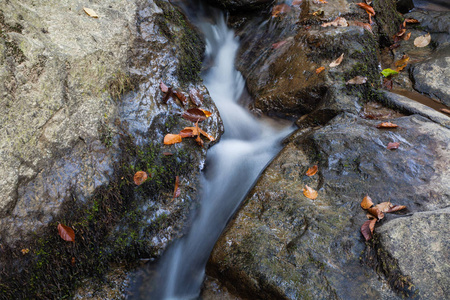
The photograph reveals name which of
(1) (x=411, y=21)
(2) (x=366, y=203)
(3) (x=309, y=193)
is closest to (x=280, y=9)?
(1) (x=411, y=21)

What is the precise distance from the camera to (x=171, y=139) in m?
3.91

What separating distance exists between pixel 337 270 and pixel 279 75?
3.48 meters

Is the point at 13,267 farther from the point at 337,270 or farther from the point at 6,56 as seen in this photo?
the point at 337,270

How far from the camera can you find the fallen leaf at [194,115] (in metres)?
4.25

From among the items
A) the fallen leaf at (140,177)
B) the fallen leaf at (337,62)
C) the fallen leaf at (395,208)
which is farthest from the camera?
the fallen leaf at (337,62)

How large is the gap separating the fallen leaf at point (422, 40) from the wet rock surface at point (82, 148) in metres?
5.20

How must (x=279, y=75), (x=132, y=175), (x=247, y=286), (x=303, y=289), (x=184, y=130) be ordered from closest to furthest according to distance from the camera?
(x=303, y=289) → (x=247, y=286) → (x=132, y=175) → (x=184, y=130) → (x=279, y=75)

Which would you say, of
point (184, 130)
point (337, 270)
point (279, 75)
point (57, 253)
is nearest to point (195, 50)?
point (279, 75)

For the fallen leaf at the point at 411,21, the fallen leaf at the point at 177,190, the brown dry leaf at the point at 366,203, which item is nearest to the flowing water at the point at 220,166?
the fallen leaf at the point at 177,190

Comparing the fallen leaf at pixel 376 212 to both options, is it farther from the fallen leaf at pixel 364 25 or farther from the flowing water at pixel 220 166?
the fallen leaf at pixel 364 25

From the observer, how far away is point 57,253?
9.65 ft

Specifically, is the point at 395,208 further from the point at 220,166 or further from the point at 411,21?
the point at 411,21

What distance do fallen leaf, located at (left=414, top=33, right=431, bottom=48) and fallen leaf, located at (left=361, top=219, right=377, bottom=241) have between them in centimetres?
507

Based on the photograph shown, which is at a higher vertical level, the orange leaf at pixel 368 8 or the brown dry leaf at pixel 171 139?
the brown dry leaf at pixel 171 139
